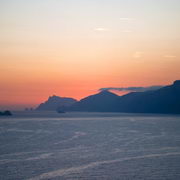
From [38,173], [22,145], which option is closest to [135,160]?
[38,173]

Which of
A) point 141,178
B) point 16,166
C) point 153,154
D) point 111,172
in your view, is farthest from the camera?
point 153,154

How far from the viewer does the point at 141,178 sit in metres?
37.8

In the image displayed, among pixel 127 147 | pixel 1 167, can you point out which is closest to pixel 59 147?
pixel 127 147

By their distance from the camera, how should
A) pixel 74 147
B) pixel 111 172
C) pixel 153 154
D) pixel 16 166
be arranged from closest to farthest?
pixel 111 172
pixel 16 166
pixel 153 154
pixel 74 147

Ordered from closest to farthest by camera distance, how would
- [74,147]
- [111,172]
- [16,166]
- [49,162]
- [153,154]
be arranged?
1. [111,172]
2. [16,166]
3. [49,162]
4. [153,154]
5. [74,147]

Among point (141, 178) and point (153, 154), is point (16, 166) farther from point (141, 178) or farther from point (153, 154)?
point (153, 154)

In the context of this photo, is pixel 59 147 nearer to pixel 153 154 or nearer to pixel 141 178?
pixel 153 154

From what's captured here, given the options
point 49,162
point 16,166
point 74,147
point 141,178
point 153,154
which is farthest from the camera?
point 74,147

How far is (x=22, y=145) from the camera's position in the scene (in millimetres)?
64562

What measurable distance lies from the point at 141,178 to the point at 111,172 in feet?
14.2

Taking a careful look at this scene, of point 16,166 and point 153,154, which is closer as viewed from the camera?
point 16,166

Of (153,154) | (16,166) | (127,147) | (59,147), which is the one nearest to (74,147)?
→ (59,147)

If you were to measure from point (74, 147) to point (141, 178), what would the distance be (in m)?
25.9

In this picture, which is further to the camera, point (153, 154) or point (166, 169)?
point (153, 154)
